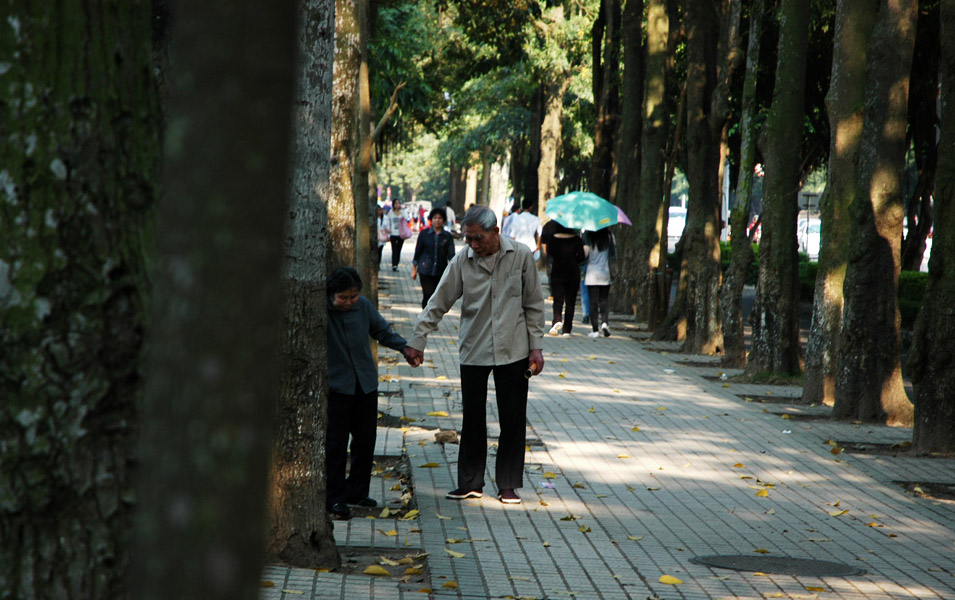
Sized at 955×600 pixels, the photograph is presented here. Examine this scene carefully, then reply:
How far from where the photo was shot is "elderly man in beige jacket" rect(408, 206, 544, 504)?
26.3 ft

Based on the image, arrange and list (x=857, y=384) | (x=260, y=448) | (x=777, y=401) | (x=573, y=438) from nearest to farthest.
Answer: (x=260, y=448) < (x=573, y=438) < (x=857, y=384) < (x=777, y=401)

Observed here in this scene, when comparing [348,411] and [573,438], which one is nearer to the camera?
[348,411]

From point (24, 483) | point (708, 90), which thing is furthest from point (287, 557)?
point (708, 90)

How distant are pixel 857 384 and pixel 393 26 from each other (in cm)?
1554

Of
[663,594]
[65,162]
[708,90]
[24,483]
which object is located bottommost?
[663,594]

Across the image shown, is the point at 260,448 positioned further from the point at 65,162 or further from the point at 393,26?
the point at 393,26

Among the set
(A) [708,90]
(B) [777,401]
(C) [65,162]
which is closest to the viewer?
(C) [65,162]

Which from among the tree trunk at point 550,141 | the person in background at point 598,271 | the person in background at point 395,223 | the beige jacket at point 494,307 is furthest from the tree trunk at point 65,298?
the person in background at point 395,223

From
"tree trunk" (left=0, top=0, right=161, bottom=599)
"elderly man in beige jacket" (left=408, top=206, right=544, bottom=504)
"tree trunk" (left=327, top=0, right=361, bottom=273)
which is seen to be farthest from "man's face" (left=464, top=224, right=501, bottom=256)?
"tree trunk" (left=0, top=0, right=161, bottom=599)

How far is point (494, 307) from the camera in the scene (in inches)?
316

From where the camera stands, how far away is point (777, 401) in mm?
13711

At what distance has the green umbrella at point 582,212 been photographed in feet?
64.6

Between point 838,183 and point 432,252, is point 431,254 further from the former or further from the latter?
point 838,183

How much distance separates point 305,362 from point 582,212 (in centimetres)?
1412
